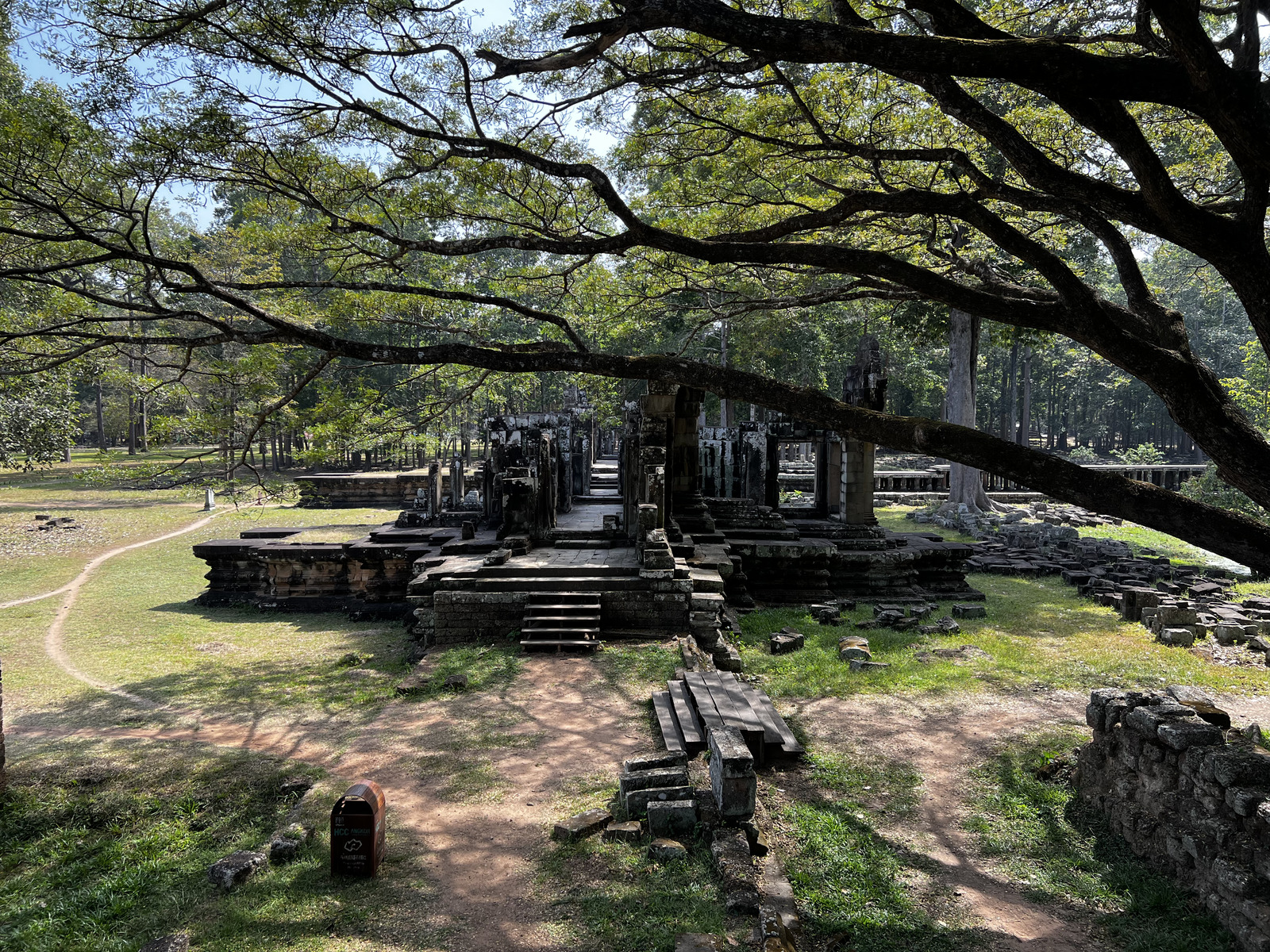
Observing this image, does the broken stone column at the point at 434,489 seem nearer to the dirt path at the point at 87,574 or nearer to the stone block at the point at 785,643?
the dirt path at the point at 87,574

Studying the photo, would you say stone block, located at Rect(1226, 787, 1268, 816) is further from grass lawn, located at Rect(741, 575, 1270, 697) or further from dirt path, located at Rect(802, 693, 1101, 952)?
grass lawn, located at Rect(741, 575, 1270, 697)

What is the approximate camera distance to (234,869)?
16.0 ft

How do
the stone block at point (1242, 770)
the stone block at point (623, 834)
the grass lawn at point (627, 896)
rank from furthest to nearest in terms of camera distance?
the stone block at point (623, 834) → the stone block at point (1242, 770) → the grass lawn at point (627, 896)

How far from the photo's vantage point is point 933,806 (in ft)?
20.4

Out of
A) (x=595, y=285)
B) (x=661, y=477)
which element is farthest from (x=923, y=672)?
(x=595, y=285)

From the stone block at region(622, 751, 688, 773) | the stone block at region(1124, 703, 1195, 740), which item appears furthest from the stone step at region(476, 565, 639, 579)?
the stone block at region(1124, 703, 1195, 740)

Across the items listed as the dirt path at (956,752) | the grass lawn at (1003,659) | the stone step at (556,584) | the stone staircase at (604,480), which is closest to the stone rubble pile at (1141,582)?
the grass lawn at (1003,659)

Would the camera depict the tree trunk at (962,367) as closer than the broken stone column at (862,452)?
No

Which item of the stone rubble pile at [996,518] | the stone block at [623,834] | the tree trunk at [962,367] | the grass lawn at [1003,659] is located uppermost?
the tree trunk at [962,367]

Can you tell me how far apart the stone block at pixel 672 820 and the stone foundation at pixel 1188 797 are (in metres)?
3.30

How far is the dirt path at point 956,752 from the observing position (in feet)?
15.6

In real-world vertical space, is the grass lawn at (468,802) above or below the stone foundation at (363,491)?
below

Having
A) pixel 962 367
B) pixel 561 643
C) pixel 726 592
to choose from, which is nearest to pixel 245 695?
pixel 561 643

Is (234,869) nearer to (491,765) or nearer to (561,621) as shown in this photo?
(491,765)
